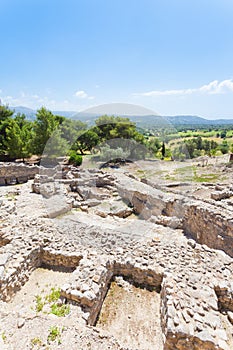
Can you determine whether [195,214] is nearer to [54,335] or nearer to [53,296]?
[53,296]

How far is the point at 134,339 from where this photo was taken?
4266mm

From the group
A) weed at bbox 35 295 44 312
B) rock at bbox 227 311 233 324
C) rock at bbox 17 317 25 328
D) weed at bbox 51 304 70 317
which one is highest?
rock at bbox 17 317 25 328

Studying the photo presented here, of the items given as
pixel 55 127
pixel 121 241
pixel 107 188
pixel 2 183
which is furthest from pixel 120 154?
pixel 121 241

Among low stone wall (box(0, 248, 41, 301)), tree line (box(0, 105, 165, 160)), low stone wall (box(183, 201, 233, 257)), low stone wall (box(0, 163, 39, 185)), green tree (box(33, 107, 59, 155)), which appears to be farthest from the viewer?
green tree (box(33, 107, 59, 155))

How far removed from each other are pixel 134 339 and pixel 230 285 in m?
2.77

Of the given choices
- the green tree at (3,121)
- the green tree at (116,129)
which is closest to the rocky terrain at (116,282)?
the green tree at (3,121)

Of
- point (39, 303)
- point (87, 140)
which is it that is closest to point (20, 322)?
point (39, 303)

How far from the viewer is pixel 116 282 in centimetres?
573

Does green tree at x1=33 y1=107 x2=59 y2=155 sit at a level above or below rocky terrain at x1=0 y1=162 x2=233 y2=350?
above

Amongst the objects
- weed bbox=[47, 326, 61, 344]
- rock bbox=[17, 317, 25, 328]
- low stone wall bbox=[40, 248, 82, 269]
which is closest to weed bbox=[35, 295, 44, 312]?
rock bbox=[17, 317, 25, 328]

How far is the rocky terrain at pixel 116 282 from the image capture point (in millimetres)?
3797

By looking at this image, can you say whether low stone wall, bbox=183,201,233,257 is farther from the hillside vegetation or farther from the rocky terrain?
the hillside vegetation

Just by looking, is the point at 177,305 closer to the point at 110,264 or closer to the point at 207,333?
the point at 207,333

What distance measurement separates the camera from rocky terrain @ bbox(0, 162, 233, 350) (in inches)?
149
